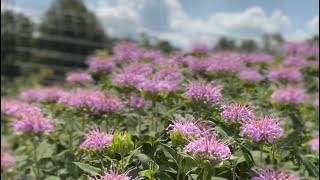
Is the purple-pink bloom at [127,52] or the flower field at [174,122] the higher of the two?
the purple-pink bloom at [127,52]

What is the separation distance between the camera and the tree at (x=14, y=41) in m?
6.71

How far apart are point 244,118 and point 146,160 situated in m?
0.24

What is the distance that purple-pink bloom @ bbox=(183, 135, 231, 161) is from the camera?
100 centimetres

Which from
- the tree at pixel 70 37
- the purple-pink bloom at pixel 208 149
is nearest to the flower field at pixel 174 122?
the purple-pink bloom at pixel 208 149

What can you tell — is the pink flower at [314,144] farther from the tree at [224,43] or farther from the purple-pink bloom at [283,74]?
the tree at [224,43]

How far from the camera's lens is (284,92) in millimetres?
2094

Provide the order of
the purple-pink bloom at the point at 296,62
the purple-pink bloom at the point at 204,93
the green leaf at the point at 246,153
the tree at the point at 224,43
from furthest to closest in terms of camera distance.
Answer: the tree at the point at 224,43, the purple-pink bloom at the point at 296,62, the purple-pink bloom at the point at 204,93, the green leaf at the point at 246,153

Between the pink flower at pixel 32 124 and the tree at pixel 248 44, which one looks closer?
the pink flower at pixel 32 124

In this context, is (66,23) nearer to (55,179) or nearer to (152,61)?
(152,61)

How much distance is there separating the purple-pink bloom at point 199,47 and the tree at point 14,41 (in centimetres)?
428

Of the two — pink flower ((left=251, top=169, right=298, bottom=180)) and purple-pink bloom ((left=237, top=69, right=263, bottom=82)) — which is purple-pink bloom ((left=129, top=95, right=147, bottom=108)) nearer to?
purple-pink bloom ((left=237, top=69, right=263, bottom=82))

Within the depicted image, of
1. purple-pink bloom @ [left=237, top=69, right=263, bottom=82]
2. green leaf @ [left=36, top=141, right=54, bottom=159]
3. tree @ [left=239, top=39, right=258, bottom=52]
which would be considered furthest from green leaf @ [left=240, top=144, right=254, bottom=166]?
tree @ [left=239, top=39, right=258, bottom=52]

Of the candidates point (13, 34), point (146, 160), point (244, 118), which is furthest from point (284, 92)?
point (13, 34)

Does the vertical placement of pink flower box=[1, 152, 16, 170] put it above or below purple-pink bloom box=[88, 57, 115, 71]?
below
